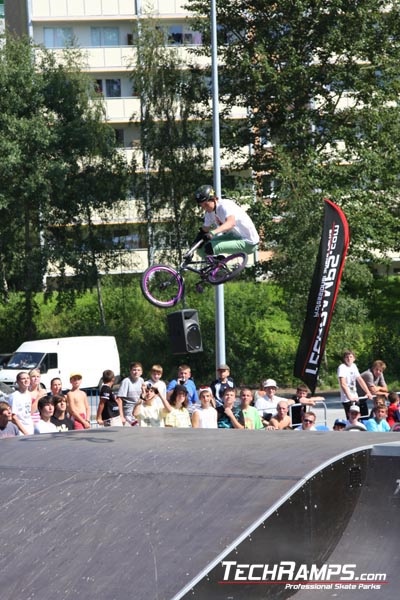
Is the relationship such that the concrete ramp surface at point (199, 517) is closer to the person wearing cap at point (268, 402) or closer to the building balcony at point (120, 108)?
the person wearing cap at point (268, 402)

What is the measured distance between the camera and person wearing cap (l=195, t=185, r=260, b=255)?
9969 millimetres

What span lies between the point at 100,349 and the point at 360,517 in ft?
77.3

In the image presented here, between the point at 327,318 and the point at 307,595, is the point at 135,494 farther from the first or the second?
the point at 327,318

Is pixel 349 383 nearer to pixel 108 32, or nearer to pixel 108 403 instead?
pixel 108 403

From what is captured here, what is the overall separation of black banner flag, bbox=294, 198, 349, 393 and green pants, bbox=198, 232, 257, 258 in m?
4.32

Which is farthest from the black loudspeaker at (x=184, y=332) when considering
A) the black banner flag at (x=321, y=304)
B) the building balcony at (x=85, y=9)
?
the building balcony at (x=85, y=9)

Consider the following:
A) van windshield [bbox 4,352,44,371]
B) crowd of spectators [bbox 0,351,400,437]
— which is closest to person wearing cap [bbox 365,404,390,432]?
crowd of spectators [bbox 0,351,400,437]

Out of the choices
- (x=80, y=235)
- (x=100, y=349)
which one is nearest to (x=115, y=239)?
(x=80, y=235)

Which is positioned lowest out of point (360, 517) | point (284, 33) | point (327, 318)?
point (327, 318)

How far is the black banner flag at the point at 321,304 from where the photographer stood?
47.7 feet

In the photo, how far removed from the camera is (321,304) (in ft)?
48.1

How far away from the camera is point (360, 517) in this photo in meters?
6.68

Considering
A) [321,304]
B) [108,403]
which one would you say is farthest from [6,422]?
[321,304]

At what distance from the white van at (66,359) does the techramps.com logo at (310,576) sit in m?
22.5
